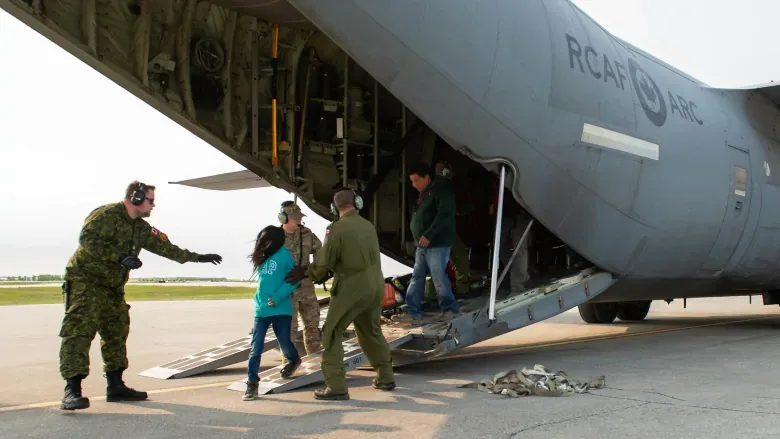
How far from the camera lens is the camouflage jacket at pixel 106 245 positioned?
5.10 meters

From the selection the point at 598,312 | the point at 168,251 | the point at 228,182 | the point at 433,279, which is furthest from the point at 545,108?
the point at 598,312

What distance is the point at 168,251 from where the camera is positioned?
18.1ft

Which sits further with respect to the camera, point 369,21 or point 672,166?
point 672,166

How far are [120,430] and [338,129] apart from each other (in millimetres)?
4934

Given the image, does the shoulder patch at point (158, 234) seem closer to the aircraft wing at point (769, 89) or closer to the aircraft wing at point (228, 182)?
the aircraft wing at point (228, 182)

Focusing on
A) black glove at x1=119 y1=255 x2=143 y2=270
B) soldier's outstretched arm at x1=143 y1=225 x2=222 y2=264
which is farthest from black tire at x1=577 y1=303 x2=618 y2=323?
black glove at x1=119 y1=255 x2=143 y2=270

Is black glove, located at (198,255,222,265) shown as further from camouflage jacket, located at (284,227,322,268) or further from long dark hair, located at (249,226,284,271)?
camouflage jacket, located at (284,227,322,268)

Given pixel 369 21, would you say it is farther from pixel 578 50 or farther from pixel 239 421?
pixel 239 421

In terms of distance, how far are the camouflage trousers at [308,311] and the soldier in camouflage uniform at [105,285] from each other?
1434 millimetres

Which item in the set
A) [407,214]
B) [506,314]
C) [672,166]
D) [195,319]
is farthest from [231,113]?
[195,319]

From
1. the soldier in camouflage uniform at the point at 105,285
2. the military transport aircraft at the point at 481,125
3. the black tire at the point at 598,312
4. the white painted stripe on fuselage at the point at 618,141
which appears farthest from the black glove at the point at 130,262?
the black tire at the point at 598,312

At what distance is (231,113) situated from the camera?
306 inches

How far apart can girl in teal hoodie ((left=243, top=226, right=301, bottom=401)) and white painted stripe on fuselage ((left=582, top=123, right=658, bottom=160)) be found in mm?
3301

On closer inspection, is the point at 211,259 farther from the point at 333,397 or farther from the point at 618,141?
the point at 618,141
